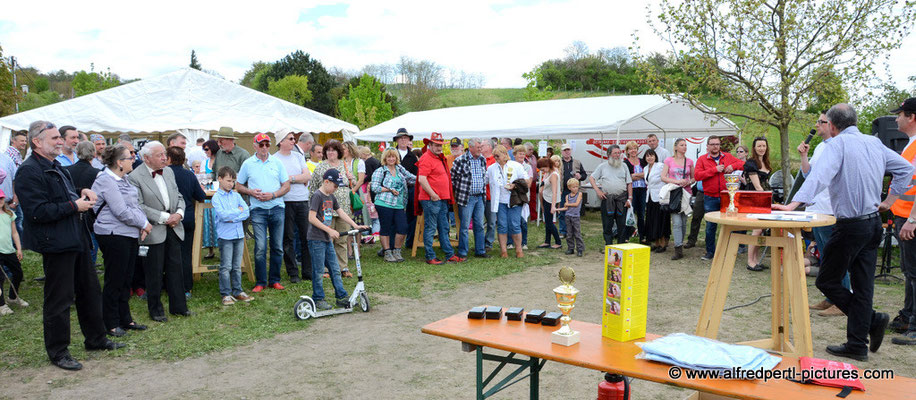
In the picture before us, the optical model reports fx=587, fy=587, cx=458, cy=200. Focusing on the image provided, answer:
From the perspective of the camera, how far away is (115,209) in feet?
16.4

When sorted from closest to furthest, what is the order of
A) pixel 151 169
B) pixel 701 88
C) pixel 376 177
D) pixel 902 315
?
pixel 902 315, pixel 151 169, pixel 376 177, pixel 701 88

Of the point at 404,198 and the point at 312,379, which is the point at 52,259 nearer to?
the point at 312,379

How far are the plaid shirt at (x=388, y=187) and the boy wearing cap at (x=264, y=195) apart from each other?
179 cm

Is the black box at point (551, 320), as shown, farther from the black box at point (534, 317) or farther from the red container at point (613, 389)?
the red container at point (613, 389)

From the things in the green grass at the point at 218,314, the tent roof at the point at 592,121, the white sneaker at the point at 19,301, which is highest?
the tent roof at the point at 592,121

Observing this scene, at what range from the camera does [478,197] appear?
8922mm

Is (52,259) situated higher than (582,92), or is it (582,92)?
(582,92)

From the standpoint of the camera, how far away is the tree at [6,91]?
89.7 feet

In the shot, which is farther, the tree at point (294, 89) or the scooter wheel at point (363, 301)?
the tree at point (294, 89)

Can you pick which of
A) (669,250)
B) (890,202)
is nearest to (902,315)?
(890,202)

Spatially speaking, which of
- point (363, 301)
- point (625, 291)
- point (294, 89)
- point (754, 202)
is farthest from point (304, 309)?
point (294, 89)

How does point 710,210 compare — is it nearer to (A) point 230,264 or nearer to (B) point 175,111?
(A) point 230,264

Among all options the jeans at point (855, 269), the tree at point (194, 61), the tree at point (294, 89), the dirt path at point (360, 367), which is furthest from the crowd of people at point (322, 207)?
the tree at point (194, 61)

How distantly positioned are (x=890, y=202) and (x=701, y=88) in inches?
322
